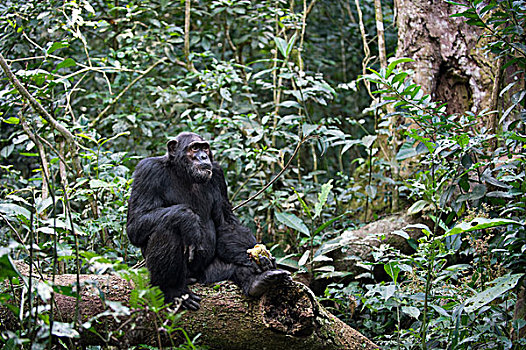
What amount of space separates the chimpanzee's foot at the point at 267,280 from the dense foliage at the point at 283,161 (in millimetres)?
933

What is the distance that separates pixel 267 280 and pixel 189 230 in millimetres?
947

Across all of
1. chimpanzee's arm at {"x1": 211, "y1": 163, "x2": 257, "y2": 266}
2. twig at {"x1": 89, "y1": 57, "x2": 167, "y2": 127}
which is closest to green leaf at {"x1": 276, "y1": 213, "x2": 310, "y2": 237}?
chimpanzee's arm at {"x1": 211, "y1": 163, "x2": 257, "y2": 266}

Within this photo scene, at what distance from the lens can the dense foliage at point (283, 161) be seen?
166 inches

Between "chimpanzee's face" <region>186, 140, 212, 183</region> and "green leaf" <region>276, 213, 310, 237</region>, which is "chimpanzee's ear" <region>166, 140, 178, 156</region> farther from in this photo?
"green leaf" <region>276, 213, 310, 237</region>

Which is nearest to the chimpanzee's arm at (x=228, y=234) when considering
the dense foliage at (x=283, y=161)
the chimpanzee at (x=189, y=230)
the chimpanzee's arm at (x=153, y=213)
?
the chimpanzee at (x=189, y=230)

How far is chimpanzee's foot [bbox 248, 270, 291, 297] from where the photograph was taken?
4211mm

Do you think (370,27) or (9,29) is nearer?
(9,29)

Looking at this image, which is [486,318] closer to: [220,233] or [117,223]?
[220,233]

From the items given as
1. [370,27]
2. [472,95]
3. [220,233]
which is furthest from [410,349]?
[370,27]

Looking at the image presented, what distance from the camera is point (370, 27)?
11914 millimetres

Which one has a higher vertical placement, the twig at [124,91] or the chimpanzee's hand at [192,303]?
the twig at [124,91]

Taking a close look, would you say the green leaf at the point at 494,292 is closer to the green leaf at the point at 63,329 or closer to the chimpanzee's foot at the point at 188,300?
the chimpanzee's foot at the point at 188,300

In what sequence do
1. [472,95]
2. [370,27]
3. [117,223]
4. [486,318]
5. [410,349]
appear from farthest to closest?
[370,27]
[472,95]
[117,223]
[410,349]
[486,318]

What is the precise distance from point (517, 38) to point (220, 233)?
135 inches
